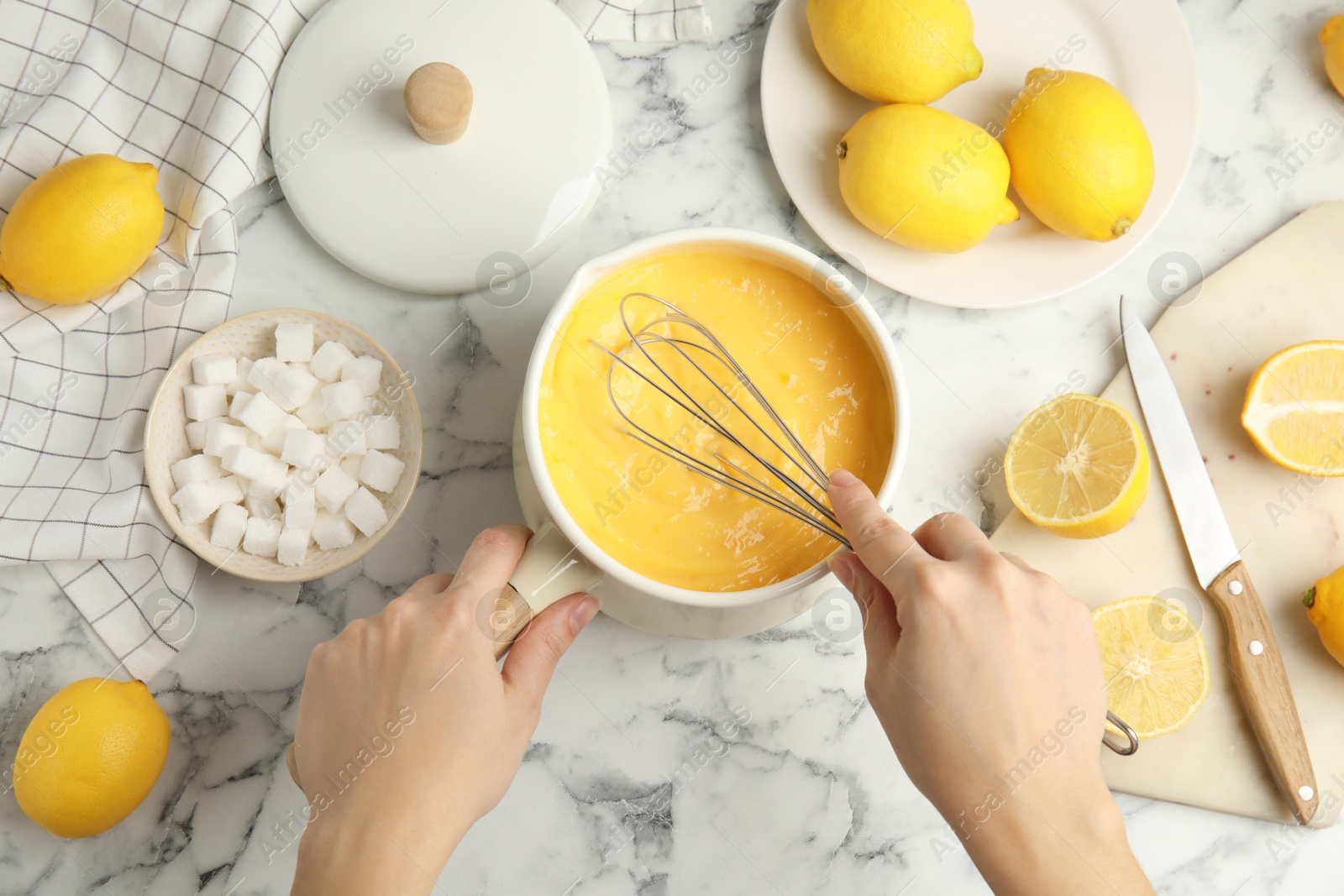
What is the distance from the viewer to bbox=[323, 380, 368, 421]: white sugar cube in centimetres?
80

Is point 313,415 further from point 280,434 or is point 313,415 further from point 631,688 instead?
point 631,688

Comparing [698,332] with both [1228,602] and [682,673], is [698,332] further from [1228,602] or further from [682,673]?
[1228,602]

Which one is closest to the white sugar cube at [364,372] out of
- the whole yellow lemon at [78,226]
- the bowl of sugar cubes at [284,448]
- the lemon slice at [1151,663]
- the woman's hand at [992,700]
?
the bowl of sugar cubes at [284,448]

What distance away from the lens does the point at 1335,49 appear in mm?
899

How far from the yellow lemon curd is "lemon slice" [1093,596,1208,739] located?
292 millimetres

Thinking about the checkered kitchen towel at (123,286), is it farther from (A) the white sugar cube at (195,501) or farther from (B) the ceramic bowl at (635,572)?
(B) the ceramic bowl at (635,572)

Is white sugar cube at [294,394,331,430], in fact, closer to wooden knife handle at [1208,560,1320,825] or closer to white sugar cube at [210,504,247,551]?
white sugar cube at [210,504,247,551]

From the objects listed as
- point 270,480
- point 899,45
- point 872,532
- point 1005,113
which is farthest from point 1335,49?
point 270,480

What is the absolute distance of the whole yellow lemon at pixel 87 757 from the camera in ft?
2.44

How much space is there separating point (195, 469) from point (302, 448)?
96mm

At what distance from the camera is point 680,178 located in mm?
915

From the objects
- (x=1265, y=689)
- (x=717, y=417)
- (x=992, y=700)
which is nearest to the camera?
(x=992, y=700)

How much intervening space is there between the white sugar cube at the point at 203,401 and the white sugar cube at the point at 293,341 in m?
0.06

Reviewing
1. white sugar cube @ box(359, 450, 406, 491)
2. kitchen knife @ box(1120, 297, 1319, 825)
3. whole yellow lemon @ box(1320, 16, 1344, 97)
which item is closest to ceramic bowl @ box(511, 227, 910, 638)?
white sugar cube @ box(359, 450, 406, 491)
